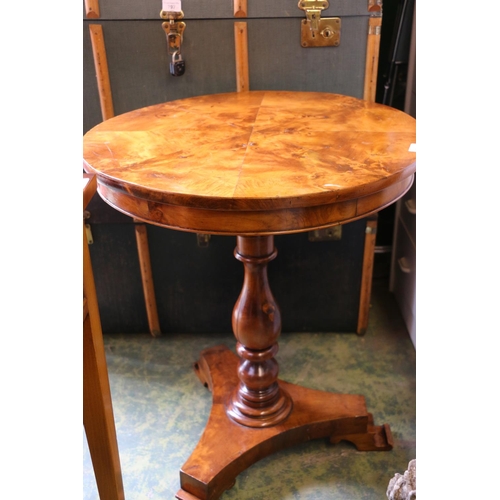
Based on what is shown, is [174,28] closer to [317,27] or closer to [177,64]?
[177,64]

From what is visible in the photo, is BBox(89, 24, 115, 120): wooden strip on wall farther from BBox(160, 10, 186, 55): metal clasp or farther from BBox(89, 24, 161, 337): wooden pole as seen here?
BBox(160, 10, 186, 55): metal clasp

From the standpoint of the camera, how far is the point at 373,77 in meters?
1.74

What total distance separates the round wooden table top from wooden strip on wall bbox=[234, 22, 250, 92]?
0.27 metres

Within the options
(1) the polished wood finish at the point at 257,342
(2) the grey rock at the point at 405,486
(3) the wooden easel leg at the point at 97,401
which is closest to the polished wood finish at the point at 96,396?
(3) the wooden easel leg at the point at 97,401

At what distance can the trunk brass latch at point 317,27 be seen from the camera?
5.41 feet

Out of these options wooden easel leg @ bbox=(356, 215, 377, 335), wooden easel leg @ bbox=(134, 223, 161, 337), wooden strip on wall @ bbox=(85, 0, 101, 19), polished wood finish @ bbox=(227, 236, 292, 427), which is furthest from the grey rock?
wooden strip on wall @ bbox=(85, 0, 101, 19)

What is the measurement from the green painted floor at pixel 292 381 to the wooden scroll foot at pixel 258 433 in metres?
0.05

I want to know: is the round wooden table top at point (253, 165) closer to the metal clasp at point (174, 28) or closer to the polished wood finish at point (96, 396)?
the polished wood finish at point (96, 396)

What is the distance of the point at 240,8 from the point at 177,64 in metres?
0.25

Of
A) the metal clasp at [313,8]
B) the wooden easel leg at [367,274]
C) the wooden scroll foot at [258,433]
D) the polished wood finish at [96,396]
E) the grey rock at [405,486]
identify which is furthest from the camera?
the wooden easel leg at [367,274]

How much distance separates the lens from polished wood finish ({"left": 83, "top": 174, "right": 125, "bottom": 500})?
36.6 inches

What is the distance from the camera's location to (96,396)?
3.33 ft

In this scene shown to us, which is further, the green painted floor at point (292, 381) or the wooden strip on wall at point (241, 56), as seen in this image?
the wooden strip on wall at point (241, 56)
